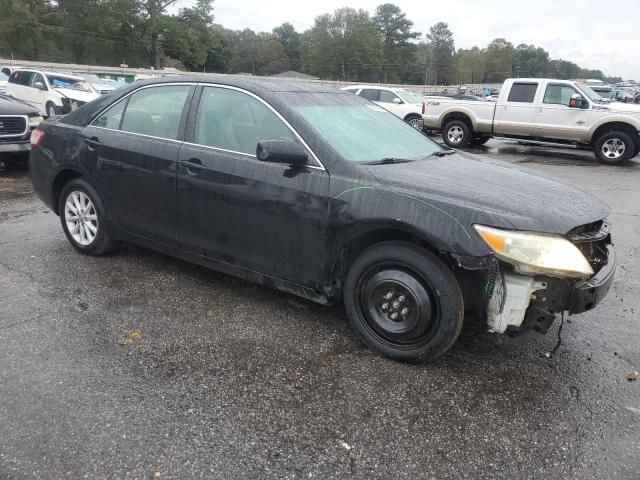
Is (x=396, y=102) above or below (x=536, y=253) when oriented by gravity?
above

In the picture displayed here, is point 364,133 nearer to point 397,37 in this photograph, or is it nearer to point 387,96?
point 387,96

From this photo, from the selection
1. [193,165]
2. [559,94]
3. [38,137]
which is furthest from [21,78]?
[193,165]

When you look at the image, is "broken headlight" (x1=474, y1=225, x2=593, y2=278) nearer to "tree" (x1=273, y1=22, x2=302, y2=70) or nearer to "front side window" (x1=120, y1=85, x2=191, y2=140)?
"front side window" (x1=120, y1=85, x2=191, y2=140)

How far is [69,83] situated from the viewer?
1734 cm

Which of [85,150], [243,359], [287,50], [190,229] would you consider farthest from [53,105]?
[287,50]

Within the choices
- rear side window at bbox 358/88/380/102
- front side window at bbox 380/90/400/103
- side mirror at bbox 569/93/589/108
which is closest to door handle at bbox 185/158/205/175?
side mirror at bbox 569/93/589/108

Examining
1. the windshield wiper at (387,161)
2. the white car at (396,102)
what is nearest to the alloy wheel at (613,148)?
the white car at (396,102)

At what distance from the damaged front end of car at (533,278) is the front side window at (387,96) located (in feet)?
51.2

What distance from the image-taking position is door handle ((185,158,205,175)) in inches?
152

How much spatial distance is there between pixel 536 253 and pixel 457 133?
41.1 ft

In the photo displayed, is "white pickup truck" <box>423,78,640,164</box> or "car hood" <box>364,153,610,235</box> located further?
"white pickup truck" <box>423,78,640,164</box>

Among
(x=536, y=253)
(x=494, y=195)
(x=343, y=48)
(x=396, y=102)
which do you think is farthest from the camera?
(x=343, y=48)

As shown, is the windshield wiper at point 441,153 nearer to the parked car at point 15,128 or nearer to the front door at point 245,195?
the front door at point 245,195

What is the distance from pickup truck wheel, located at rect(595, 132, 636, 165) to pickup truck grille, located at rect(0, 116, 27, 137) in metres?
12.2
